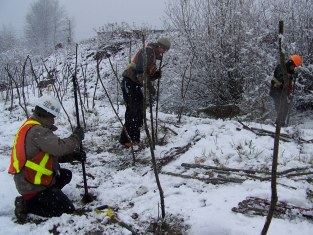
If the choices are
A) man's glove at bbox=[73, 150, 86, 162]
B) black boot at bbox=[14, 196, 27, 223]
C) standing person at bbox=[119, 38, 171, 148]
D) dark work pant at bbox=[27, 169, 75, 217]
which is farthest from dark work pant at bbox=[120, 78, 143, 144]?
black boot at bbox=[14, 196, 27, 223]

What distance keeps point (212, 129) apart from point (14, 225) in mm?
3267

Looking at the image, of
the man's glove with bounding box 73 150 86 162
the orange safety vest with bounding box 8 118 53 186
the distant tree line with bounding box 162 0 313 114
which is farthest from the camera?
the distant tree line with bounding box 162 0 313 114

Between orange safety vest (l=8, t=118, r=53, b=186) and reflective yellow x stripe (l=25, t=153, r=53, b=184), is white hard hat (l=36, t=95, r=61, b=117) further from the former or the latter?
reflective yellow x stripe (l=25, t=153, r=53, b=184)

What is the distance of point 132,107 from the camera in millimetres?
5109

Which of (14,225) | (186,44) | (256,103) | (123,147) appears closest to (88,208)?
(14,225)

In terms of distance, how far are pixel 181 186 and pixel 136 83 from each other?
2.04 metres

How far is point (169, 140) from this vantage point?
5.20m

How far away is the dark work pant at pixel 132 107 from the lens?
507 cm

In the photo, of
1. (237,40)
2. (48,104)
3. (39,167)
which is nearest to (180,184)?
(39,167)

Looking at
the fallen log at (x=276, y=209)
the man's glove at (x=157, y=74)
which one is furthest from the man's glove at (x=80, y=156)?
the man's glove at (x=157, y=74)

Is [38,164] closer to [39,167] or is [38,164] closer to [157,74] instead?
[39,167]

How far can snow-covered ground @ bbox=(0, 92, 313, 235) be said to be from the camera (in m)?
2.84

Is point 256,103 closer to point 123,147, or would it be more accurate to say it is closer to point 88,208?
point 123,147

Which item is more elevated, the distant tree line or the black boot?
the distant tree line
